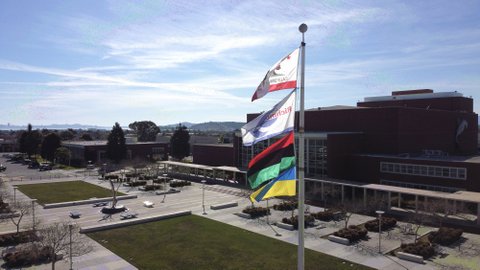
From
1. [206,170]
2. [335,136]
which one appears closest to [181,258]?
[335,136]

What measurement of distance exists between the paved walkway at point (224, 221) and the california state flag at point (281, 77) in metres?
16.5

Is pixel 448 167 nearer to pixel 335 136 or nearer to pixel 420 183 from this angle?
pixel 420 183

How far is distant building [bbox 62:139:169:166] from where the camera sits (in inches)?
3617

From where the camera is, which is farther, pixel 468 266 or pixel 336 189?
pixel 336 189

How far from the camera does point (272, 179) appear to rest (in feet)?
46.3

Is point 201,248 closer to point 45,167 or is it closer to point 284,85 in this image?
point 284,85

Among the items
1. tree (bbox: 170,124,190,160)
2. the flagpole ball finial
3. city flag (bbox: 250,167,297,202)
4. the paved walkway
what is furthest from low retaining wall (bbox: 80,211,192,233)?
tree (bbox: 170,124,190,160)

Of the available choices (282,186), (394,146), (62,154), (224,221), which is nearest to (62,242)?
(224,221)

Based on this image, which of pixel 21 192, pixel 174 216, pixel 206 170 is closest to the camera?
pixel 174 216

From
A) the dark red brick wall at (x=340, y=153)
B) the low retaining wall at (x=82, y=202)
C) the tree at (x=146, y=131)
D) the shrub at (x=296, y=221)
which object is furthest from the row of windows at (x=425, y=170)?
the tree at (x=146, y=131)

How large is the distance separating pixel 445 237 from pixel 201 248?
732 inches

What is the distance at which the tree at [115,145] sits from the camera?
285 ft

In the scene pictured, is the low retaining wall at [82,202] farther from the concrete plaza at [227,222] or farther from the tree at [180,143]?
the tree at [180,143]

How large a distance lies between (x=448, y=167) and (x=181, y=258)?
105ft
